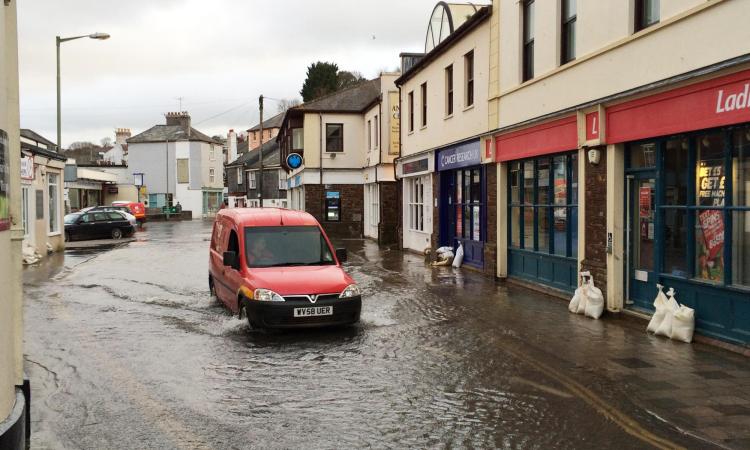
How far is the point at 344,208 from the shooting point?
36.5m

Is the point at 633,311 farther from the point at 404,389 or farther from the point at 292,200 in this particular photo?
the point at 292,200

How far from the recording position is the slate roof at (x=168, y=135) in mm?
73375

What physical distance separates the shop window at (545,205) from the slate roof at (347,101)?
20.9 metres

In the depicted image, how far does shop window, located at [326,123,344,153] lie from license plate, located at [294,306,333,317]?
2687cm

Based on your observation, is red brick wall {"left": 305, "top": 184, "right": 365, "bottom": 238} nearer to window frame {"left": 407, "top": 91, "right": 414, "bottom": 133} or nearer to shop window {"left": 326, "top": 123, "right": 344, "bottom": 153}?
shop window {"left": 326, "top": 123, "right": 344, "bottom": 153}

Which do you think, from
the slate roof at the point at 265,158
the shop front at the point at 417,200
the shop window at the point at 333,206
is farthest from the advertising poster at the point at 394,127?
the slate roof at the point at 265,158

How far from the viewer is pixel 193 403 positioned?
22.4 ft

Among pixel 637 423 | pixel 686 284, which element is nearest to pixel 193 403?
pixel 637 423

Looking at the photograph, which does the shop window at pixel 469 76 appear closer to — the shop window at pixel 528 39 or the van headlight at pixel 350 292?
the shop window at pixel 528 39

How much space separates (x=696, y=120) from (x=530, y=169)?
584 cm

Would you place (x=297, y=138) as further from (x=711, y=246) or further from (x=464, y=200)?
(x=711, y=246)

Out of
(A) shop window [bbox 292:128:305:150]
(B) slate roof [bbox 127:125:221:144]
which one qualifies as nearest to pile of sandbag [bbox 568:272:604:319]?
(A) shop window [bbox 292:128:305:150]

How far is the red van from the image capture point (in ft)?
32.8

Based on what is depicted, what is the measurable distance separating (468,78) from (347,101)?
748 inches
